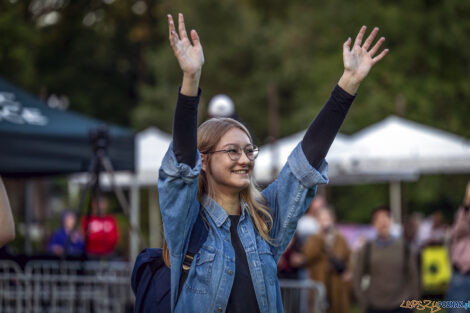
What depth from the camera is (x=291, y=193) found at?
3.06 metres

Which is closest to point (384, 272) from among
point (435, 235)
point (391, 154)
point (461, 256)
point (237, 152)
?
point (461, 256)

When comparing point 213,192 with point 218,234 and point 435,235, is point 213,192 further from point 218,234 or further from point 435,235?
point 435,235

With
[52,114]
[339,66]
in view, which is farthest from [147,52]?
[52,114]

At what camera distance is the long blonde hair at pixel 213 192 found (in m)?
3.06

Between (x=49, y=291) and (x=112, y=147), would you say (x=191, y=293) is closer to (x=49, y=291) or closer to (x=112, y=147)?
(x=49, y=291)

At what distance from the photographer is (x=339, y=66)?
25000 millimetres

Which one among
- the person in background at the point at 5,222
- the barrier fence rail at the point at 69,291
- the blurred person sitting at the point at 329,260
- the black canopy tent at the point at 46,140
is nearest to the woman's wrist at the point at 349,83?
the person in background at the point at 5,222

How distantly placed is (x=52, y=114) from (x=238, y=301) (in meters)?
5.63

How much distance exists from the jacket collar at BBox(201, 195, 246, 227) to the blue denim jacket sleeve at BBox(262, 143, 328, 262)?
0.16 m

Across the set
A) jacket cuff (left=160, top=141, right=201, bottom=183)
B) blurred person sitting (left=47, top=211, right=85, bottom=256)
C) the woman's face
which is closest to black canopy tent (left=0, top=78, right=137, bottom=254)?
blurred person sitting (left=47, top=211, right=85, bottom=256)

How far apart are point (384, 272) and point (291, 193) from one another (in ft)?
19.2

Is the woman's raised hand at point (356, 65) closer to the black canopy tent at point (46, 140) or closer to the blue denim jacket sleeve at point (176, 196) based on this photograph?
the blue denim jacket sleeve at point (176, 196)

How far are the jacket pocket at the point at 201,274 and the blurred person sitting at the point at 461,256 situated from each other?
17.5 ft

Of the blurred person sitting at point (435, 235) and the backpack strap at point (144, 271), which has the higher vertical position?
the backpack strap at point (144, 271)
